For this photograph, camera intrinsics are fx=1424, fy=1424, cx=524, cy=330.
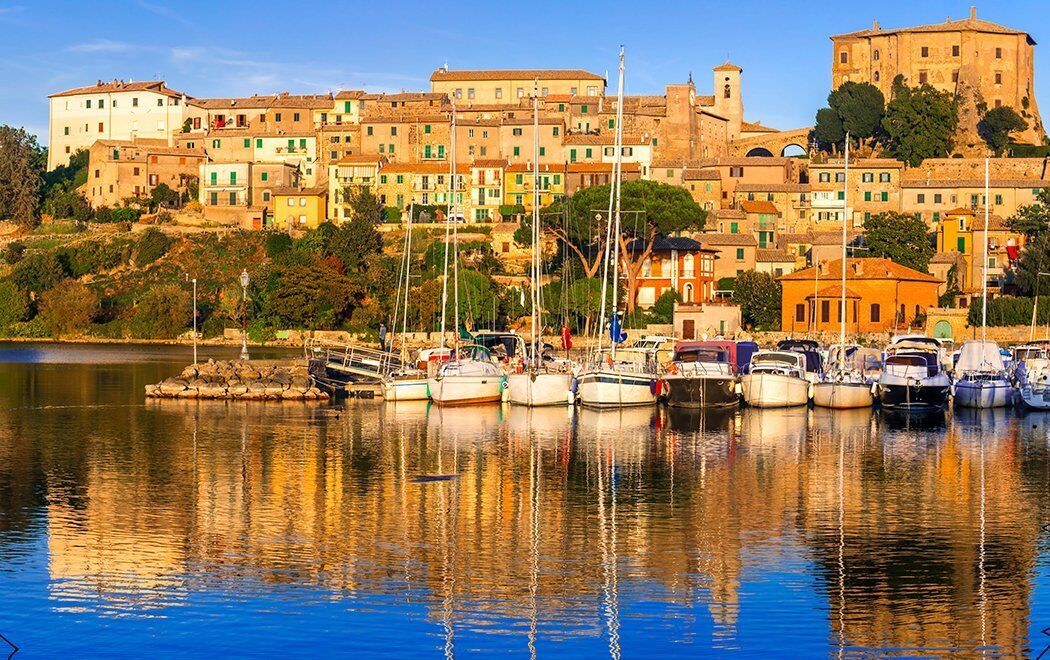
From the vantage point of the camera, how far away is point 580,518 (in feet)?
86.5

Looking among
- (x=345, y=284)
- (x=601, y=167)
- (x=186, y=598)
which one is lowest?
(x=186, y=598)

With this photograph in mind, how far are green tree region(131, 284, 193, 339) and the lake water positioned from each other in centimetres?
5009

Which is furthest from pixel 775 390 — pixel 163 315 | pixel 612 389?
pixel 163 315

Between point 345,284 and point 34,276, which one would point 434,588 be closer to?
point 345,284

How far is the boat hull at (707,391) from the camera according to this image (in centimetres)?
4869

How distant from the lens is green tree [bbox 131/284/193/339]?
302ft

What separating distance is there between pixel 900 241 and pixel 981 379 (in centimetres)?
3752

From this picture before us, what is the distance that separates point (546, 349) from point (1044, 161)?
5899 cm

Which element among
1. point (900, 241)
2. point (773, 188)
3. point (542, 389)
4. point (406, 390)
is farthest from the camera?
point (773, 188)

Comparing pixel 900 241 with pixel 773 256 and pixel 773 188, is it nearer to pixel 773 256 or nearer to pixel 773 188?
pixel 773 256

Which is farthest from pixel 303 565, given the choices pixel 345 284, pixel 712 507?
pixel 345 284

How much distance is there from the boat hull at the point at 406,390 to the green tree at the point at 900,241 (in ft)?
146

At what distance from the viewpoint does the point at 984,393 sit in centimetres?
5041

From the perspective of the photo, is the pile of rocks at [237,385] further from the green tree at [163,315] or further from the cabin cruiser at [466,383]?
the green tree at [163,315]
